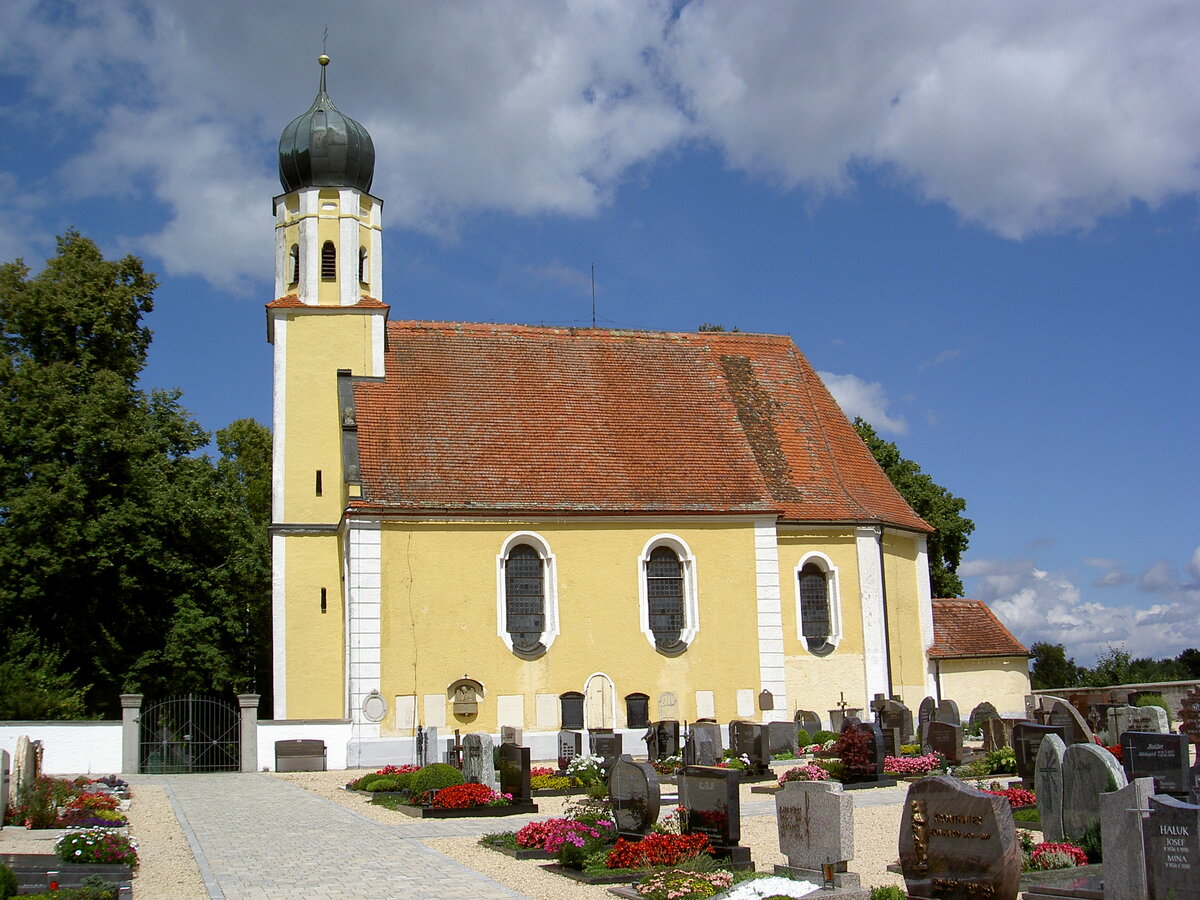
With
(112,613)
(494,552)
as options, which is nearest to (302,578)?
(494,552)

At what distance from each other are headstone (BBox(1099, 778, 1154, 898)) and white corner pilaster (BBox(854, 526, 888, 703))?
19891mm

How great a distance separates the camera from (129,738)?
83.9 feet

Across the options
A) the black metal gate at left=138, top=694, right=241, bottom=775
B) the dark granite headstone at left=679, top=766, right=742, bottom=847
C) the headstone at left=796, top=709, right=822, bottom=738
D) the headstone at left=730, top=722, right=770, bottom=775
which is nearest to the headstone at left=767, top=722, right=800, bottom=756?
the headstone at left=796, top=709, right=822, bottom=738

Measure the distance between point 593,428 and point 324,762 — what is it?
410 inches

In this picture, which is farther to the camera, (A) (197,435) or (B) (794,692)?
(A) (197,435)

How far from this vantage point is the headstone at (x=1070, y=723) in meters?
18.2

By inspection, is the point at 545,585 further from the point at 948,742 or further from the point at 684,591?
the point at 948,742

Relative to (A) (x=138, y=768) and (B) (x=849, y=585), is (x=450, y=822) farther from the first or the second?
(B) (x=849, y=585)

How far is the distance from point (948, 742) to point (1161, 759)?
655 centimetres

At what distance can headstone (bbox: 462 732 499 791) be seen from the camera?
19953 millimetres

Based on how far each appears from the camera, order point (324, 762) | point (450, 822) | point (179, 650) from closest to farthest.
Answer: point (450, 822)
point (324, 762)
point (179, 650)

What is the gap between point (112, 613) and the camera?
33062mm

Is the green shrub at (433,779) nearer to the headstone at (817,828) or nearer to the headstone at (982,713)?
the headstone at (817,828)

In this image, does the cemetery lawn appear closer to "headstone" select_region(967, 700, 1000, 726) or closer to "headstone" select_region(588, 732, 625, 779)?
"headstone" select_region(588, 732, 625, 779)
